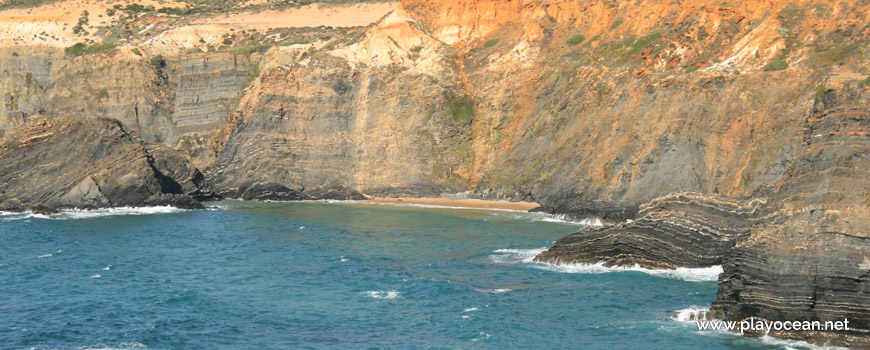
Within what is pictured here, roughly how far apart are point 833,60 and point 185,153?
1987 inches

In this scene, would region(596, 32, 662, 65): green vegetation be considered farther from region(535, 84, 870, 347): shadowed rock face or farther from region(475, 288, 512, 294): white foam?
region(535, 84, 870, 347): shadowed rock face

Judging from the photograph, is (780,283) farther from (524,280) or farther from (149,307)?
(149,307)

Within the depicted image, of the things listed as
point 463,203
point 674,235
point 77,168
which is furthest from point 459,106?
point 674,235

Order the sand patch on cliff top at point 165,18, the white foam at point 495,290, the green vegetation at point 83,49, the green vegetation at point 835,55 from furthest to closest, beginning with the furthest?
1. the sand patch on cliff top at point 165,18
2. the green vegetation at point 83,49
3. the green vegetation at point 835,55
4. the white foam at point 495,290

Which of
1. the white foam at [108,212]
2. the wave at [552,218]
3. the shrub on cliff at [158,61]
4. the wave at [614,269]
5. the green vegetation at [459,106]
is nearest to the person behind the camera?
the wave at [614,269]

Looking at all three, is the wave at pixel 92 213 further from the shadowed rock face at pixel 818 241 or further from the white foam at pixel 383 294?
the shadowed rock face at pixel 818 241

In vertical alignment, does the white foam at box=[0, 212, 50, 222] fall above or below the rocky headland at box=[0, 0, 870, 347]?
below

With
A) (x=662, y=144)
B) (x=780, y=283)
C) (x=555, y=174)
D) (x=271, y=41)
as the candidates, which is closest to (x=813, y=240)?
(x=780, y=283)

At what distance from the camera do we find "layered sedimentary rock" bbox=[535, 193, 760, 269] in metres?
28.4

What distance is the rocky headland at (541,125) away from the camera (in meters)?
19.6

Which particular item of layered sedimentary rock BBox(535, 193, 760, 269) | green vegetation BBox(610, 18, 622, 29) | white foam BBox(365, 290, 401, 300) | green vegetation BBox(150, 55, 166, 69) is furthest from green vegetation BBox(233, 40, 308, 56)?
white foam BBox(365, 290, 401, 300)

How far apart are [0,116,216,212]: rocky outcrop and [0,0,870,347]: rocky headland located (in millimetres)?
123

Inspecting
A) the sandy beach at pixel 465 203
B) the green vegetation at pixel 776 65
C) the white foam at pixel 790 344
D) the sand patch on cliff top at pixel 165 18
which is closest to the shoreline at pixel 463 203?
the sandy beach at pixel 465 203

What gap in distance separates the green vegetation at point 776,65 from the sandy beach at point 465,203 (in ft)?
51.4
